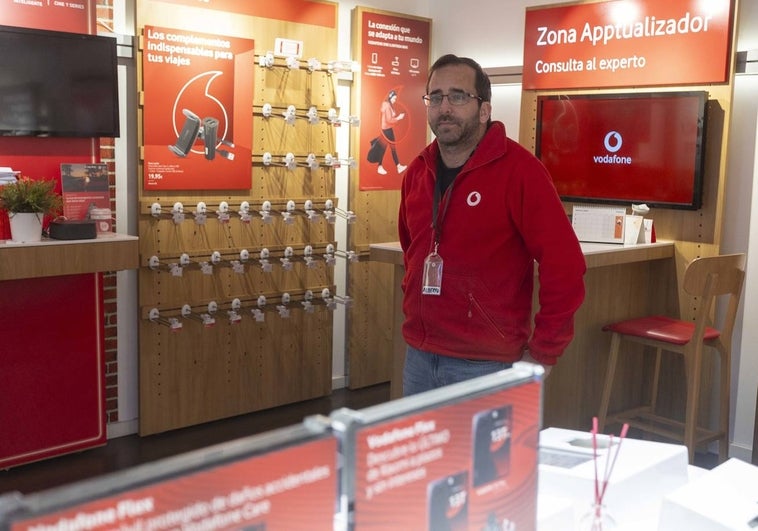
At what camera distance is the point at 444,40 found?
6191 millimetres

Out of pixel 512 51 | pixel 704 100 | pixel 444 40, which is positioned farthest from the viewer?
pixel 444 40

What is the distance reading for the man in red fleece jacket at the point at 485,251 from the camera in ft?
8.17

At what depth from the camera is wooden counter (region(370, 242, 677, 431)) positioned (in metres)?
4.29

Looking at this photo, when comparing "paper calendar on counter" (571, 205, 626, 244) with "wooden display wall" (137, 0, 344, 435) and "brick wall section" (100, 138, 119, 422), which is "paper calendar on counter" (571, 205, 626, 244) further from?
"brick wall section" (100, 138, 119, 422)

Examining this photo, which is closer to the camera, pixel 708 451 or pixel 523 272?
pixel 523 272

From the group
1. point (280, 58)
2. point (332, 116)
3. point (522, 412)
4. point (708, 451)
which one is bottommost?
point (708, 451)

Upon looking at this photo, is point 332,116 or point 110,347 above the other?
point 332,116

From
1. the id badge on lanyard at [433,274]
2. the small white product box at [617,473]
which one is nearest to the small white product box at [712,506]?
the small white product box at [617,473]

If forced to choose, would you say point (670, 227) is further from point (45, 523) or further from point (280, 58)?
point (45, 523)

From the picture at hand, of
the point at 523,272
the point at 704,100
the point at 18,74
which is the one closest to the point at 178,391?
the point at 18,74

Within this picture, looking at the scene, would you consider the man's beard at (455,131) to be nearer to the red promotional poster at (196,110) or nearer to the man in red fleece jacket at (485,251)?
the man in red fleece jacket at (485,251)

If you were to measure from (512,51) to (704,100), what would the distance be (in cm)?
165

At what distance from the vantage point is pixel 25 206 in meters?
3.92

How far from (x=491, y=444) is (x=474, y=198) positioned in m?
1.44
